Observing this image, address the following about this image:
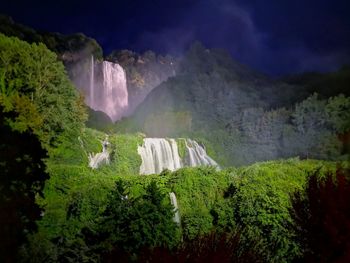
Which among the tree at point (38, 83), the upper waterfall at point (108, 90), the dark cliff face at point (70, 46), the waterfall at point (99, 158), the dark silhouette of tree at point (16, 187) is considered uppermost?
the dark cliff face at point (70, 46)

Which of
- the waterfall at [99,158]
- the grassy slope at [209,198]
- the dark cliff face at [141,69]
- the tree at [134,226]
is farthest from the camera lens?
the dark cliff face at [141,69]

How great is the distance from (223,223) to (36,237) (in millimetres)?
6153

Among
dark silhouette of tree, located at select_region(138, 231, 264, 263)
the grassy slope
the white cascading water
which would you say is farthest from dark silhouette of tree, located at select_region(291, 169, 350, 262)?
the white cascading water

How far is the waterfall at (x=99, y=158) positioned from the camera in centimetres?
1861

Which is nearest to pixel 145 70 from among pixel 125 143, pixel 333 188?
pixel 125 143

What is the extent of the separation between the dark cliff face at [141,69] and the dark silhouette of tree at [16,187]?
3907cm

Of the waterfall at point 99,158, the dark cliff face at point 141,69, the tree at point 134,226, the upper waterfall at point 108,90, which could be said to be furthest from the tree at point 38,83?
the dark cliff face at point 141,69

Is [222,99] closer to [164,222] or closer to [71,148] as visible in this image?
[71,148]

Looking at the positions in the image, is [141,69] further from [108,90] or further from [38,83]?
[38,83]

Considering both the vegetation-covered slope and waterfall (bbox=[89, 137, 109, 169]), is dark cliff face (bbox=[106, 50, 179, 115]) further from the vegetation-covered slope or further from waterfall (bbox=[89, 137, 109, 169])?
waterfall (bbox=[89, 137, 109, 169])

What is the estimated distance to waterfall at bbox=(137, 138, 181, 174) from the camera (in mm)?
20542

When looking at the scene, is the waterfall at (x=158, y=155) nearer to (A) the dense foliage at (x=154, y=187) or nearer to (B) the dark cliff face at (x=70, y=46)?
(A) the dense foliage at (x=154, y=187)

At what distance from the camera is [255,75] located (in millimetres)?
42562

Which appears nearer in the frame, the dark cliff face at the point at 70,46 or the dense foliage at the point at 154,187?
the dense foliage at the point at 154,187
